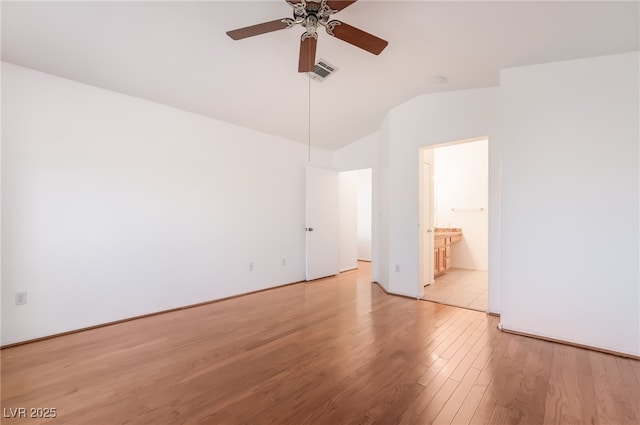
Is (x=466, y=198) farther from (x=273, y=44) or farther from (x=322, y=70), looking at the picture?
(x=273, y=44)

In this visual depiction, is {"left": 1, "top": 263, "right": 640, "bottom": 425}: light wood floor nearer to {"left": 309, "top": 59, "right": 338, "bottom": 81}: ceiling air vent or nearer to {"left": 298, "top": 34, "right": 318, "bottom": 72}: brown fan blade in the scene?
{"left": 298, "top": 34, "right": 318, "bottom": 72}: brown fan blade

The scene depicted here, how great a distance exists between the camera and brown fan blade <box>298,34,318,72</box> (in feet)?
7.09

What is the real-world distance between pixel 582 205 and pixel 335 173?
3.83 metres

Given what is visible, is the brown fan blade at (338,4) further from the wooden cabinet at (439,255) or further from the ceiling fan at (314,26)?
the wooden cabinet at (439,255)

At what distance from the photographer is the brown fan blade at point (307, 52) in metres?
2.16

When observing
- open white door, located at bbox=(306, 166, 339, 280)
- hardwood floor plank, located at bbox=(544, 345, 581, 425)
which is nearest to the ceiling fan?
hardwood floor plank, located at bbox=(544, 345, 581, 425)

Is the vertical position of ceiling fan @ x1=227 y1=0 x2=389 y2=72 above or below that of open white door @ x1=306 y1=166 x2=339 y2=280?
above

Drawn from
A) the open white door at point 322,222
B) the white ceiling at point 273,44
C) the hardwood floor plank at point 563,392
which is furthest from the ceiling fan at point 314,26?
the open white door at point 322,222

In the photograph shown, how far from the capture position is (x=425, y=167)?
462 cm

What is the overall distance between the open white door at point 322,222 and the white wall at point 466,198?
291cm

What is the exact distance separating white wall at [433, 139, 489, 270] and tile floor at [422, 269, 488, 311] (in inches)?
24.7

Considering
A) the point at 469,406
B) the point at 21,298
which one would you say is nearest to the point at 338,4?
the point at 469,406

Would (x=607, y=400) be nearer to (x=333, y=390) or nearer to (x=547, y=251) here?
(x=547, y=251)

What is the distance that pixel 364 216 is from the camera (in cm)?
795
